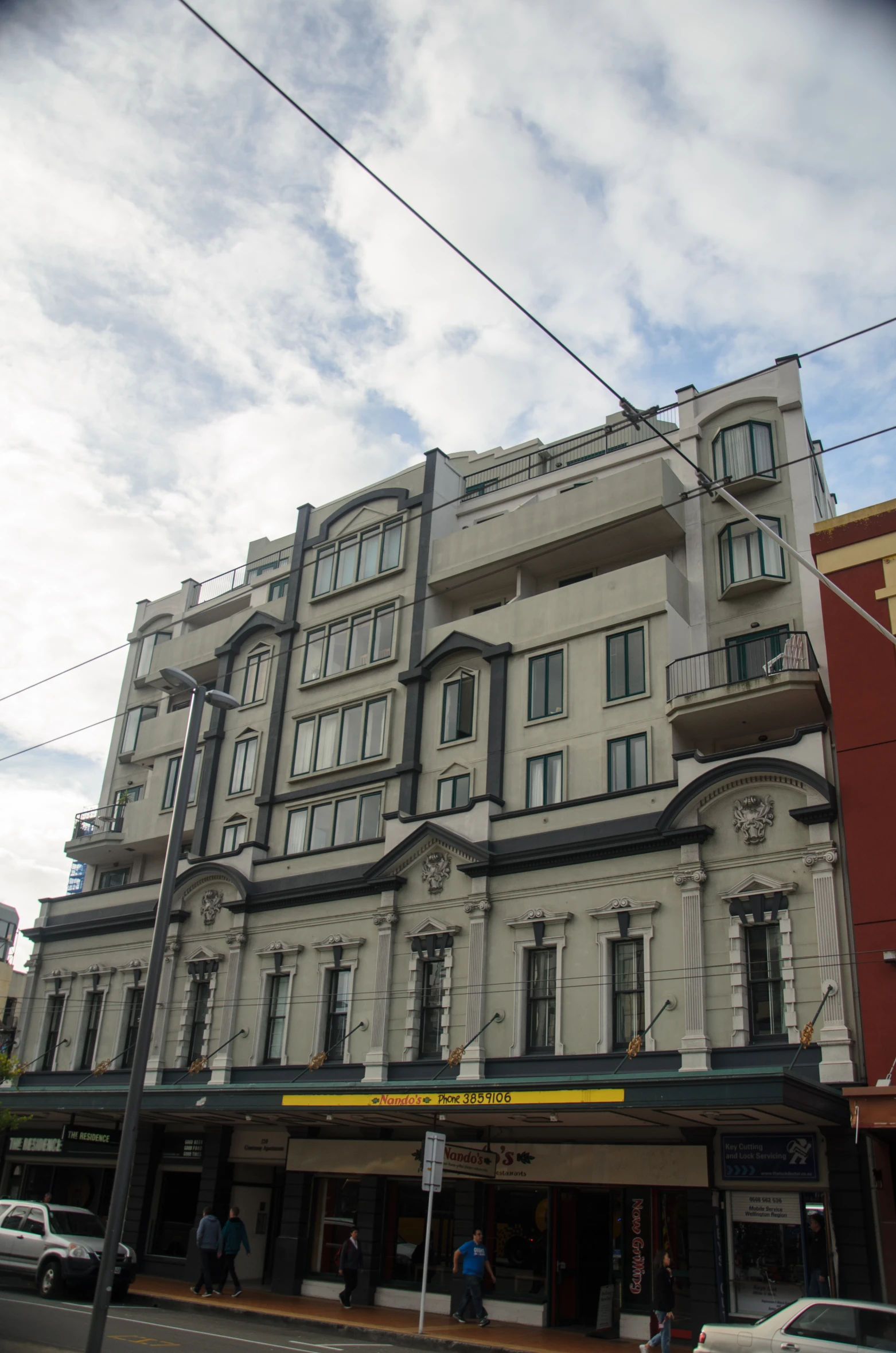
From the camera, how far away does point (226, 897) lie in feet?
111

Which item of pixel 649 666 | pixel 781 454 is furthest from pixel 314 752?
pixel 781 454

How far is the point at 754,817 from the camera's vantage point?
23.5 m

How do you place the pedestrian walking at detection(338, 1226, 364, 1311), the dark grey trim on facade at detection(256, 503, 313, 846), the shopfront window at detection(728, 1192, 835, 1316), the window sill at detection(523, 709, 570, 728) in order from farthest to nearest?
the dark grey trim on facade at detection(256, 503, 313, 846)
the window sill at detection(523, 709, 570, 728)
the pedestrian walking at detection(338, 1226, 364, 1311)
the shopfront window at detection(728, 1192, 835, 1316)

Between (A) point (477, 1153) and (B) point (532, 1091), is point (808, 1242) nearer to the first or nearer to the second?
(B) point (532, 1091)

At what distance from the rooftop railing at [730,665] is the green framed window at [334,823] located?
9956 millimetres

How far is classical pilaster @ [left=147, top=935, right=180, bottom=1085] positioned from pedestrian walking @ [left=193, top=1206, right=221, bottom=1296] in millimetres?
7422

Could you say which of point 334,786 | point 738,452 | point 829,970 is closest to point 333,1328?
point 829,970

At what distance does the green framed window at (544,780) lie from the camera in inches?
1118

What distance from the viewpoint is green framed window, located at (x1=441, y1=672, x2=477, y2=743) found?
31.3 metres

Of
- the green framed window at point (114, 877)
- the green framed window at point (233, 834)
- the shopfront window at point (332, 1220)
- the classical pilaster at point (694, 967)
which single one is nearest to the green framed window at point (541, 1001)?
the classical pilaster at point (694, 967)

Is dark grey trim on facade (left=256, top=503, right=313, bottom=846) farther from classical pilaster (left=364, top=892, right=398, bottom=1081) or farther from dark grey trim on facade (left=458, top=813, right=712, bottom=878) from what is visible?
dark grey trim on facade (left=458, top=813, right=712, bottom=878)

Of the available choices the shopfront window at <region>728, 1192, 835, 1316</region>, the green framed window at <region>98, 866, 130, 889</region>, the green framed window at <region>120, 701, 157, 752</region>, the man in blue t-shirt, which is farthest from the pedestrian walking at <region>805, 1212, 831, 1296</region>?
the green framed window at <region>120, 701, 157, 752</region>

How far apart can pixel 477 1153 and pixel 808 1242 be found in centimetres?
722

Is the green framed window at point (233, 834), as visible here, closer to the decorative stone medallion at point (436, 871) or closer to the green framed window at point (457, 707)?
the green framed window at point (457, 707)
